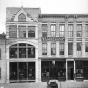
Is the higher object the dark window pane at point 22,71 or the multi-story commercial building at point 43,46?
the multi-story commercial building at point 43,46

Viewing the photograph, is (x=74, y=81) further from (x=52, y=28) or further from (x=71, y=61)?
(x=52, y=28)

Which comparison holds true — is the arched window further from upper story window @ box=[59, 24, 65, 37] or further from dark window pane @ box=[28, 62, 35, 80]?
upper story window @ box=[59, 24, 65, 37]

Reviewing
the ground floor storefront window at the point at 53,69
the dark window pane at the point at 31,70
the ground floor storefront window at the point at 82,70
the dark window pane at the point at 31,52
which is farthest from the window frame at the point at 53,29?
the ground floor storefront window at the point at 82,70

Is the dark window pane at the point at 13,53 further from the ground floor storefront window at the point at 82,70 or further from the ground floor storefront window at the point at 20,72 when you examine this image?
the ground floor storefront window at the point at 82,70

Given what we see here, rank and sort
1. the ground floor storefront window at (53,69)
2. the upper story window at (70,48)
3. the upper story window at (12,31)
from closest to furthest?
the upper story window at (12,31) < the ground floor storefront window at (53,69) < the upper story window at (70,48)

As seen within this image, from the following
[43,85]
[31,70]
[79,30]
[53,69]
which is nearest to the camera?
[43,85]

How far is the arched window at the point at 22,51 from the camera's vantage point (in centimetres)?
1773

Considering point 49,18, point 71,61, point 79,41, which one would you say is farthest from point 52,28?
point 71,61

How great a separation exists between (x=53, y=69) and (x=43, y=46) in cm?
379

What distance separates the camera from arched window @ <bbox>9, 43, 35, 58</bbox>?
17734mm

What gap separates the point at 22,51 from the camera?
17.8 metres

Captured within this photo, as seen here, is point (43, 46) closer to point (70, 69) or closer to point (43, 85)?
point (70, 69)

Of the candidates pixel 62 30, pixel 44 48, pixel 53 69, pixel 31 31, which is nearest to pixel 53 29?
pixel 62 30

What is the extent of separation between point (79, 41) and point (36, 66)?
7495mm
